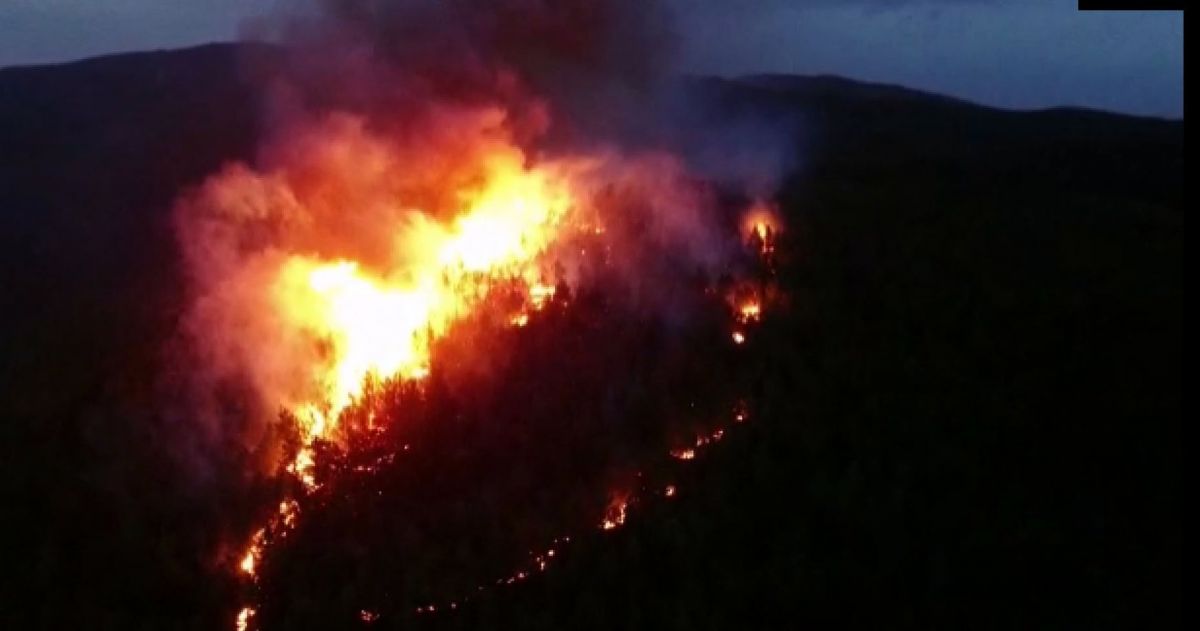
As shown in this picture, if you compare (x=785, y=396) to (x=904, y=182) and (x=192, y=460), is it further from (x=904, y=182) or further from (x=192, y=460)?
(x=904, y=182)

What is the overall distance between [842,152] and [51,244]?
19.2 metres

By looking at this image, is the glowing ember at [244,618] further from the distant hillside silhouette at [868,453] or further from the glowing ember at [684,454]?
the glowing ember at [684,454]

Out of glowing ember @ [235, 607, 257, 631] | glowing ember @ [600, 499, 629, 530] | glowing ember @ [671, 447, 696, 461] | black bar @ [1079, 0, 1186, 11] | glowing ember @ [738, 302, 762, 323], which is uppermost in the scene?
glowing ember @ [738, 302, 762, 323]

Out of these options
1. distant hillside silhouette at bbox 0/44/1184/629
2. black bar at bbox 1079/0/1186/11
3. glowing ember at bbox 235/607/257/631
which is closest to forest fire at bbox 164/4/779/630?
glowing ember at bbox 235/607/257/631

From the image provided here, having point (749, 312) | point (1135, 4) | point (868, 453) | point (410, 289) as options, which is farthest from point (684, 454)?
point (1135, 4)

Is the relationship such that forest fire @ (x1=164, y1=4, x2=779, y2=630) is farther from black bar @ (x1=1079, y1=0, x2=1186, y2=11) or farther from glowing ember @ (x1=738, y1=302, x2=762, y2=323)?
black bar @ (x1=1079, y1=0, x2=1186, y2=11)

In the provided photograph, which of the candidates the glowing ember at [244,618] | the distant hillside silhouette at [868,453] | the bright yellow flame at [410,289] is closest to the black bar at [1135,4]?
the distant hillside silhouette at [868,453]

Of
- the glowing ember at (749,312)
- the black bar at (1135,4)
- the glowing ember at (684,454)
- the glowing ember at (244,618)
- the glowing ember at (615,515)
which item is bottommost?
the glowing ember at (244,618)

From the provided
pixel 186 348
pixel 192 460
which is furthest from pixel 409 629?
pixel 186 348

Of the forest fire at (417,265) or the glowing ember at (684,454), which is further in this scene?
the forest fire at (417,265)

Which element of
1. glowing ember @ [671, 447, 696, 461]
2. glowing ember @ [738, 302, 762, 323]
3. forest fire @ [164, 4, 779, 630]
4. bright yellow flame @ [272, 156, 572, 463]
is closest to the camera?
glowing ember @ [671, 447, 696, 461]

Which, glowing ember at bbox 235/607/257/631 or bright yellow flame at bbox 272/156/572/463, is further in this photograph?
bright yellow flame at bbox 272/156/572/463

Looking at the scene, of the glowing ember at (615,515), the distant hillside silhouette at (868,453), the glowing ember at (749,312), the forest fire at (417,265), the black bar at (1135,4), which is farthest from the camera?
the glowing ember at (749,312)

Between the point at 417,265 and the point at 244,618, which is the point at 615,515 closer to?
the point at 244,618
